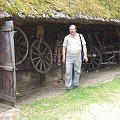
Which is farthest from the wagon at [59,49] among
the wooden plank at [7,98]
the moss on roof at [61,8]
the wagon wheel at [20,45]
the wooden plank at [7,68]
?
the wooden plank at [7,98]

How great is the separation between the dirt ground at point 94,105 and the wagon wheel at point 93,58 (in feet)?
0.82

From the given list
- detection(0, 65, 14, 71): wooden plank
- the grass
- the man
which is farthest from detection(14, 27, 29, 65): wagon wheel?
the grass

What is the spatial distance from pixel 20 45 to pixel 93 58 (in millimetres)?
4622

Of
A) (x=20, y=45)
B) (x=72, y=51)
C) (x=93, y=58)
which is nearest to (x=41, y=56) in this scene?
(x=20, y=45)

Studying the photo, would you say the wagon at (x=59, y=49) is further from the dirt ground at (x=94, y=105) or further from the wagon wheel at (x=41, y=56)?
the dirt ground at (x=94, y=105)

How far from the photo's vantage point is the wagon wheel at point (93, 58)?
510 inches

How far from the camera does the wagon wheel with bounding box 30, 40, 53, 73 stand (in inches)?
382

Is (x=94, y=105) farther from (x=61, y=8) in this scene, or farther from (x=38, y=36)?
(x=38, y=36)

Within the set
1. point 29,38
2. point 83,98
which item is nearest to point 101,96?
point 83,98

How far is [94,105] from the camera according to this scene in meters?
7.54

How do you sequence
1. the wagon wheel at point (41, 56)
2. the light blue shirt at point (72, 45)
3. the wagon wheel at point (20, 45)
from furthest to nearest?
the wagon wheel at point (41, 56)
the light blue shirt at point (72, 45)
the wagon wheel at point (20, 45)

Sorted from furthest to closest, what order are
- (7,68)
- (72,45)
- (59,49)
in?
(59,49)
(72,45)
(7,68)

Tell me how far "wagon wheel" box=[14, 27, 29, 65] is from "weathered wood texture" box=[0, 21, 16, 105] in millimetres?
1185

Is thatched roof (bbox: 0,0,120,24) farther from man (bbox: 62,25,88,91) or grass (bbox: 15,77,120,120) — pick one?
grass (bbox: 15,77,120,120)
